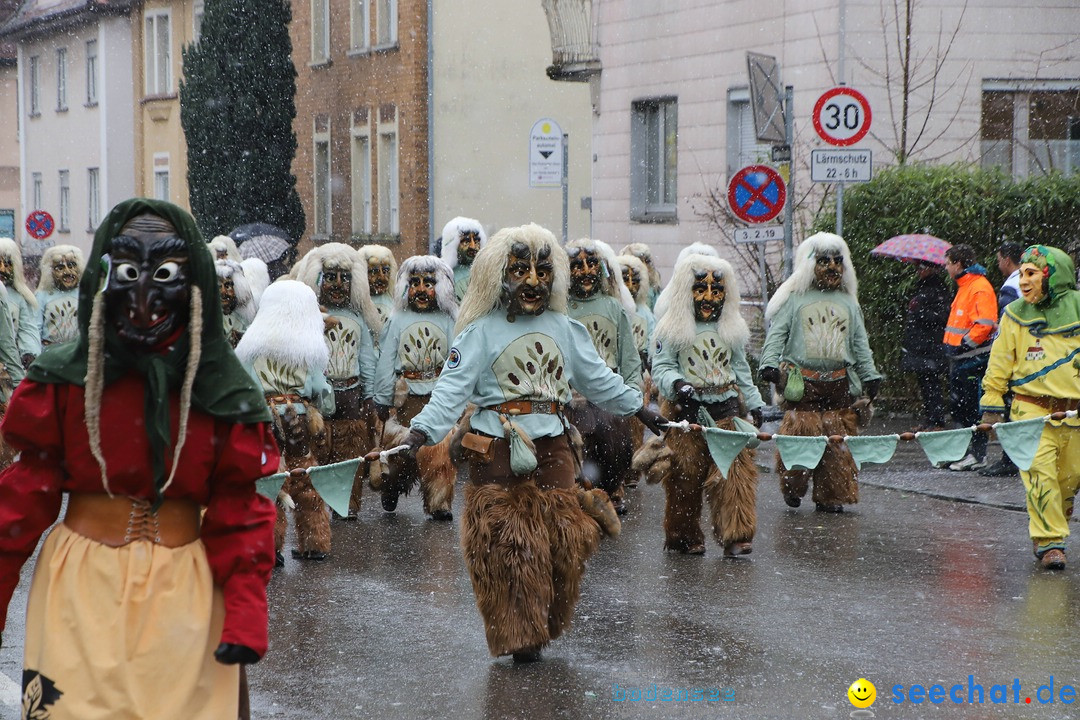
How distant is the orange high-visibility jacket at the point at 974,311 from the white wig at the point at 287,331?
6.72 meters

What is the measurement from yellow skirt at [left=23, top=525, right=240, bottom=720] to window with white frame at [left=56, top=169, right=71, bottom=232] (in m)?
48.2

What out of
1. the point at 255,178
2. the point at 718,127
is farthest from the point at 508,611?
the point at 255,178

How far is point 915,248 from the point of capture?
15.1 m

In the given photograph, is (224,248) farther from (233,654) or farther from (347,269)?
(233,654)

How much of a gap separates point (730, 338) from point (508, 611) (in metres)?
3.71

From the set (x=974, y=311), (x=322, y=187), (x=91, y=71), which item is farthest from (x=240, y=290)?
(x=91, y=71)

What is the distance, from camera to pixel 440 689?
267 inches

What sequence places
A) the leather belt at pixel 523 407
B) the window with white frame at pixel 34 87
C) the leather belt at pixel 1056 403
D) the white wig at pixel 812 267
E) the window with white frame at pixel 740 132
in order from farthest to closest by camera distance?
the window with white frame at pixel 34 87 < the window with white frame at pixel 740 132 < the white wig at pixel 812 267 < the leather belt at pixel 1056 403 < the leather belt at pixel 523 407

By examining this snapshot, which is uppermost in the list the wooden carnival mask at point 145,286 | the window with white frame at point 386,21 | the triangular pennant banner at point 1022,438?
the window with white frame at point 386,21

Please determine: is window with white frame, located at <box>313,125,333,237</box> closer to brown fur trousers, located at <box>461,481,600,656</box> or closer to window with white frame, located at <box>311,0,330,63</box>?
window with white frame, located at <box>311,0,330,63</box>

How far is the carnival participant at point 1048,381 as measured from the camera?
9.37 meters

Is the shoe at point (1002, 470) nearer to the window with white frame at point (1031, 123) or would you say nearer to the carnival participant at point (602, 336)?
the carnival participant at point (602, 336)

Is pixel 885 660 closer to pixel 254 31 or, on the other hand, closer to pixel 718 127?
pixel 718 127

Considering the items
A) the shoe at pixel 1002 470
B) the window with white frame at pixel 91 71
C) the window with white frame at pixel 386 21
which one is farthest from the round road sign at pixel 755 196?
the window with white frame at pixel 91 71
